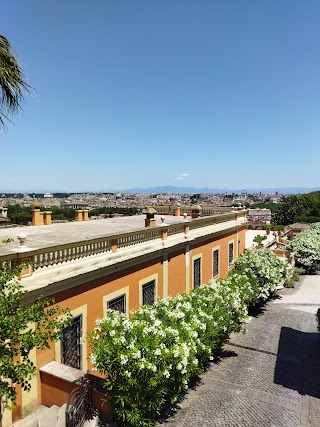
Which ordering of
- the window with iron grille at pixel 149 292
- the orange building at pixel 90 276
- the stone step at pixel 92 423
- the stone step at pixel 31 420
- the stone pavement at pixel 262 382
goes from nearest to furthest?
the stone step at pixel 92 423 → the stone step at pixel 31 420 → the orange building at pixel 90 276 → the stone pavement at pixel 262 382 → the window with iron grille at pixel 149 292

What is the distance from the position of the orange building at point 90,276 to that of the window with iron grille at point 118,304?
33 mm

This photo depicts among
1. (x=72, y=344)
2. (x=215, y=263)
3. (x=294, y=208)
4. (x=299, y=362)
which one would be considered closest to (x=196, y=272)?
(x=215, y=263)

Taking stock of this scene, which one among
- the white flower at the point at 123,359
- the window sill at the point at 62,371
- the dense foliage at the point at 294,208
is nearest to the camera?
the white flower at the point at 123,359

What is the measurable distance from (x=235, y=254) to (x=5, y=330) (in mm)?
19721

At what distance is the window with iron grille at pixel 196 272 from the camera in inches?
661

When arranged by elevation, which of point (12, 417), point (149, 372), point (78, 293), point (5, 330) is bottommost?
point (12, 417)

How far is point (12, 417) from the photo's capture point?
25.2 feet

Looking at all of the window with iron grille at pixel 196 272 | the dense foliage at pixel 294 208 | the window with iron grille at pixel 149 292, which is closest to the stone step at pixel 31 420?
the window with iron grille at pixel 149 292

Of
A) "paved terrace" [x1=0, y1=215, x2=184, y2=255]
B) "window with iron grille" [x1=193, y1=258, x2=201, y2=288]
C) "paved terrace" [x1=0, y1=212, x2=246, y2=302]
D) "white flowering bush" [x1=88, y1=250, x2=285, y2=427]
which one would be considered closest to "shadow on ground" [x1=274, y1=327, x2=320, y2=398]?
"white flowering bush" [x1=88, y1=250, x2=285, y2=427]

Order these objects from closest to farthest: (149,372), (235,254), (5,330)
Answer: (5,330)
(149,372)
(235,254)

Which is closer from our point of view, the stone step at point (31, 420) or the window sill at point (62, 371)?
the stone step at point (31, 420)

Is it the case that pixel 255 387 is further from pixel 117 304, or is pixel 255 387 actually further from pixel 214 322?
pixel 117 304

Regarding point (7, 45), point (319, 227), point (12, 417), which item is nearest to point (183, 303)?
point (12, 417)

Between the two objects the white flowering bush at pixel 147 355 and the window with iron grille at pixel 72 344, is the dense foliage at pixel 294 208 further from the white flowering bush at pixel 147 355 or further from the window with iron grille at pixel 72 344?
the window with iron grille at pixel 72 344
